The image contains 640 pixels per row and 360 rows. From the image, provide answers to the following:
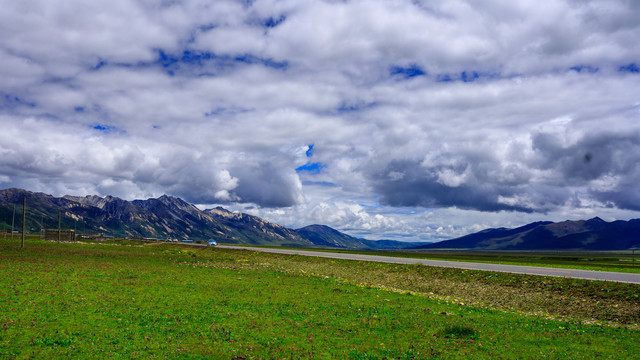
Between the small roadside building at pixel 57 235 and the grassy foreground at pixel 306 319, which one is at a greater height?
the grassy foreground at pixel 306 319

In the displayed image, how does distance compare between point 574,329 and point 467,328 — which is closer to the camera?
point 467,328

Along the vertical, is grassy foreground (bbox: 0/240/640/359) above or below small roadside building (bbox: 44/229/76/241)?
above

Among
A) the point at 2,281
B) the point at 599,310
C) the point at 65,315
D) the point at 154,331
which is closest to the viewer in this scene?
the point at 154,331

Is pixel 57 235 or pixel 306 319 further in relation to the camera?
pixel 57 235

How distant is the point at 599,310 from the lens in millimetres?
32250

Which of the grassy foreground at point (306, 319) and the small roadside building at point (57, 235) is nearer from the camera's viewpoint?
the grassy foreground at point (306, 319)

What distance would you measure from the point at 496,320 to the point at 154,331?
24.5 meters

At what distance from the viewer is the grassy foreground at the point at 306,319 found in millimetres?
19875

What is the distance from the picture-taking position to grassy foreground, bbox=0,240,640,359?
19875 millimetres

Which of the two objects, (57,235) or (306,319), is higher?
(306,319)

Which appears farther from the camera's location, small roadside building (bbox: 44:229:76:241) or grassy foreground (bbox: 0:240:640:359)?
small roadside building (bbox: 44:229:76:241)

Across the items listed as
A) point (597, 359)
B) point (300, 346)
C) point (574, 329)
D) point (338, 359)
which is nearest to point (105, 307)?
point (300, 346)

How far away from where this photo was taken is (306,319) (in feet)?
89.7

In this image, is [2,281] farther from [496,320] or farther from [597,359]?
[597,359]
